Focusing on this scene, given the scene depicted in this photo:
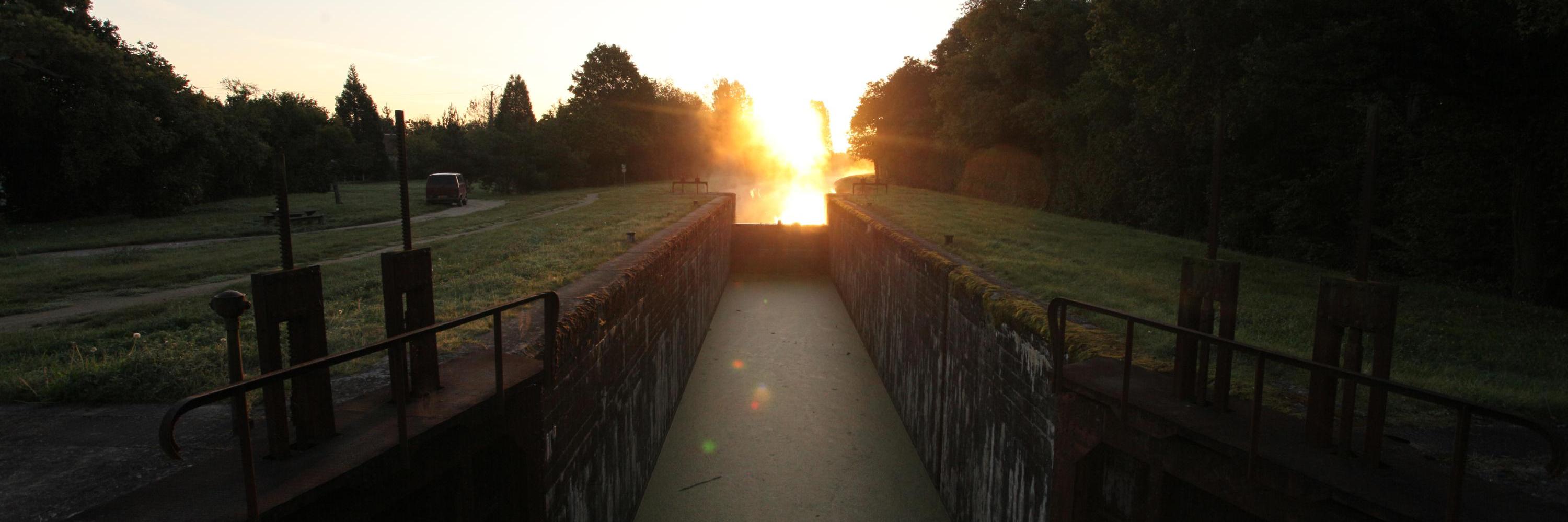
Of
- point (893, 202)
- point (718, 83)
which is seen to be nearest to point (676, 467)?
point (893, 202)

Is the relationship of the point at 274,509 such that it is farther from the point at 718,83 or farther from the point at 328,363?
the point at 718,83

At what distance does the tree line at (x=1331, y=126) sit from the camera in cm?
855

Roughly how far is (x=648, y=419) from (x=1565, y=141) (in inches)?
441

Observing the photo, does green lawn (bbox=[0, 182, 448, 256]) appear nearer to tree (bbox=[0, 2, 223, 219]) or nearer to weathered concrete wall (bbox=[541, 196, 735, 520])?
tree (bbox=[0, 2, 223, 219])

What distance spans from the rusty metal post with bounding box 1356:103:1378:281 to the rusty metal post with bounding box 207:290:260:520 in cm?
354

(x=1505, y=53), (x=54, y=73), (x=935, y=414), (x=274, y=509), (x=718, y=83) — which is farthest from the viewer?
(x=718, y=83)

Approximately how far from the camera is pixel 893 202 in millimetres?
26453

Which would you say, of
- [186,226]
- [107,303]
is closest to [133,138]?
[186,226]

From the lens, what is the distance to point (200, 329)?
19.6 feet

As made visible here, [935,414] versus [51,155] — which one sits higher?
[51,155]

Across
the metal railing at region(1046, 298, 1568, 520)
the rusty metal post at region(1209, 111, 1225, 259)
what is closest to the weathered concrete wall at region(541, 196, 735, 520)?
the metal railing at region(1046, 298, 1568, 520)

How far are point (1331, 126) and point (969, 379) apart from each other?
44.1 feet

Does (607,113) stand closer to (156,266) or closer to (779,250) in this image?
(779,250)

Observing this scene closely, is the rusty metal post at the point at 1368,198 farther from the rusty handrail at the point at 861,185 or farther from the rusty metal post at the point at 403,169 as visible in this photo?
the rusty handrail at the point at 861,185
